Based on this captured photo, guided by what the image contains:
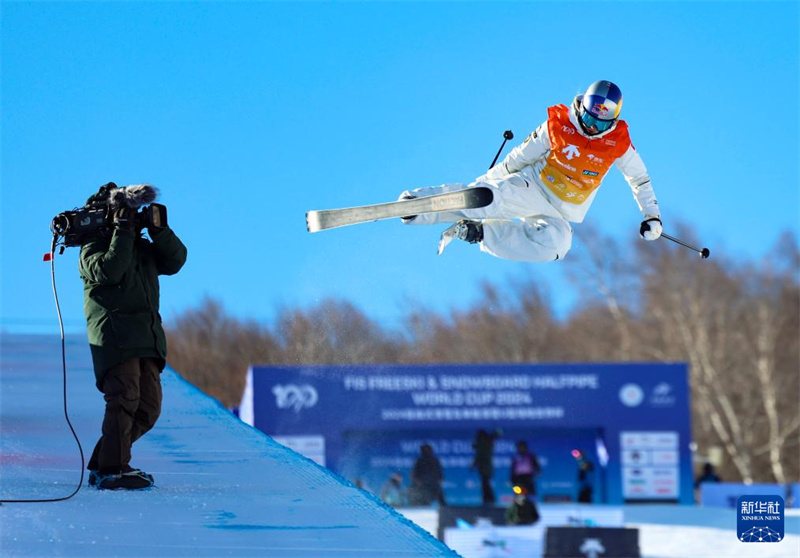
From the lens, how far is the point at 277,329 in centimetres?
1008

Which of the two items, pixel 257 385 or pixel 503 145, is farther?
pixel 257 385

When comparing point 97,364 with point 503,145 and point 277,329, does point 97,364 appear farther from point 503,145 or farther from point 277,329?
point 277,329

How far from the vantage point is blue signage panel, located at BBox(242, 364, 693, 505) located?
56.6ft

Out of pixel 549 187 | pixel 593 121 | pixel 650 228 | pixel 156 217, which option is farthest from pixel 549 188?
pixel 156 217

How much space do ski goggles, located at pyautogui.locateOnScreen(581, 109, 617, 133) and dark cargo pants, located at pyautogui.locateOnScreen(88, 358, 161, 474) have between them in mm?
2905

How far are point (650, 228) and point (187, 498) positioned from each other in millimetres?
3225

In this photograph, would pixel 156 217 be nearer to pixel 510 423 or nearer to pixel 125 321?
pixel 125 321

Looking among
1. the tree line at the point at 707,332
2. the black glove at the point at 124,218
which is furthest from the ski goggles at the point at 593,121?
the tree line at the point at 707,332

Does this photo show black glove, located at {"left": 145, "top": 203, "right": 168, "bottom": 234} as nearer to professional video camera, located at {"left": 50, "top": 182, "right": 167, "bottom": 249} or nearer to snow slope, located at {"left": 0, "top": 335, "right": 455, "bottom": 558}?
professional video camera, located at {"left": 50, "top": 182, "right": 167, "bottom": 249}

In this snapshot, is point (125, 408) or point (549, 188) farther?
point (549, 188)

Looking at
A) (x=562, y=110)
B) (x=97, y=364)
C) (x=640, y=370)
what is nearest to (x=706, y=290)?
(x=640, y=370)

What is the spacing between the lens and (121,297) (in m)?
5.30

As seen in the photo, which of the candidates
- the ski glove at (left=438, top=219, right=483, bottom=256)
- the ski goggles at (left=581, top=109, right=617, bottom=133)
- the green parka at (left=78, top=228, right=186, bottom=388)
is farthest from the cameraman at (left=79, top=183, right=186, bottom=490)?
the ski goggles at (left=581, top=109, right=617, bottom=133)

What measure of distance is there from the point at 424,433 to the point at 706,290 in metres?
17.2
